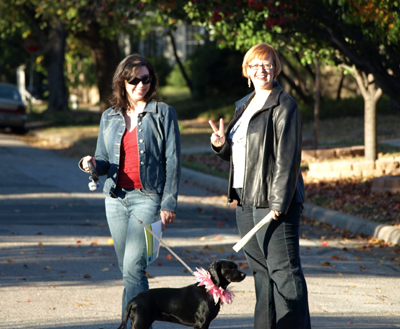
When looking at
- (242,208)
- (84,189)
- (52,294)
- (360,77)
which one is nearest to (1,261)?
(52,294)

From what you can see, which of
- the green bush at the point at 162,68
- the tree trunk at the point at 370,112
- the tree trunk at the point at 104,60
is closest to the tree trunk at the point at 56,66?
the tree trunk at the point at 104,60

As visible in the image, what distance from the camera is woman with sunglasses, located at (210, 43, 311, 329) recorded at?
3383 mm

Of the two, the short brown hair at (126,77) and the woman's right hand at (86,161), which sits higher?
the short brown hair at (126,77)

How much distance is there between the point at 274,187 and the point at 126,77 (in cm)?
126

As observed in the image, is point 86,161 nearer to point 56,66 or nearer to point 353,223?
point 353,223

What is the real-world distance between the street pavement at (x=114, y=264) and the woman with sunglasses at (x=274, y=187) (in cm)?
93

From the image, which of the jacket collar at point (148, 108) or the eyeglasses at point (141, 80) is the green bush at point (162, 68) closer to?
the jacket collar at point (148, 108)

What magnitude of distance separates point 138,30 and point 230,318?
19718mm

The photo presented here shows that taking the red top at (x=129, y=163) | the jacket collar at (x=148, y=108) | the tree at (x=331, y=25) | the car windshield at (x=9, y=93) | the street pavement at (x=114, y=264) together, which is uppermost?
the tree at (x=331, y=25)

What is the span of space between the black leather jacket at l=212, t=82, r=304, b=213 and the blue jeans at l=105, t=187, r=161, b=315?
0.69 metres

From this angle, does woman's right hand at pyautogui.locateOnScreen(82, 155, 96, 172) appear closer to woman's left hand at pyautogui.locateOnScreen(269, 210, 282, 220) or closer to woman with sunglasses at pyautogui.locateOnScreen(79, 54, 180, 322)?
woman with sunglasses at pyautogui.locateOnScreen(79, 54, 180, 322)

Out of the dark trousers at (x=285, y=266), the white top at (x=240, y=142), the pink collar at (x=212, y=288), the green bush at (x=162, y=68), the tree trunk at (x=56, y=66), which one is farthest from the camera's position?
the green bush at (x=162, y=68)

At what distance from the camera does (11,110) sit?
20.8 metres

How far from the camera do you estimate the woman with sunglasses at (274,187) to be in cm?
338
